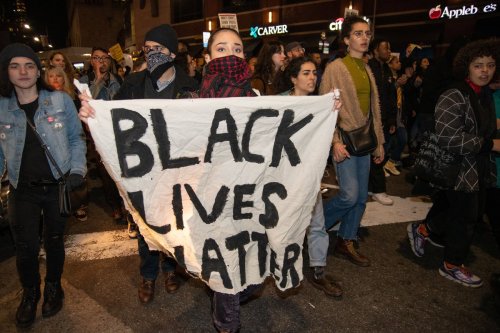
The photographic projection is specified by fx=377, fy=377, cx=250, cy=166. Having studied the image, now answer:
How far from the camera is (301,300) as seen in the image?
10.6 feet

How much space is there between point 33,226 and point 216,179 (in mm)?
1615

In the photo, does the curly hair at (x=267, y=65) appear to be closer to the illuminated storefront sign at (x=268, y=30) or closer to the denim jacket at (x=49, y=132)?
the denim jacket at (x=49, y=132)

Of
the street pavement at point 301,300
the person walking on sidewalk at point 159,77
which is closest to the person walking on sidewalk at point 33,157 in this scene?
the street pavement at point 301,300

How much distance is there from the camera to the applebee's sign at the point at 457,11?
15.1 metres

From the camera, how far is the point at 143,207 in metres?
2.39

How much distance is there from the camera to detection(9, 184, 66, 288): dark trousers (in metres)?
2.91

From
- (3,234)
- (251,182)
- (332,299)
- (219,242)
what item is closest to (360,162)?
(332,299)

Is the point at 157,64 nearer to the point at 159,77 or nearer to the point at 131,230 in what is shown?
the point at 159,77

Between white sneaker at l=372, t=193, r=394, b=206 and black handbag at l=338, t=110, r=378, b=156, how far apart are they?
7.24 ft

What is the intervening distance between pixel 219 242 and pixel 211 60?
1.26 m

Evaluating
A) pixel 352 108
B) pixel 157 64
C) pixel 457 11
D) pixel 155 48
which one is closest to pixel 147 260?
pixel 157 64

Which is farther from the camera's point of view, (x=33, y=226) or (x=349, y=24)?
(x=349, y=24)

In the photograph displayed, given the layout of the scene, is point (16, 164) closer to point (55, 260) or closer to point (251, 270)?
point (55, 260)

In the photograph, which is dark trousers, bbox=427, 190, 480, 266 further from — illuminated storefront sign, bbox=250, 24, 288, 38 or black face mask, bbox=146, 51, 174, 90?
illuminated storefront sign, bbox=250, 24, 288, 38
